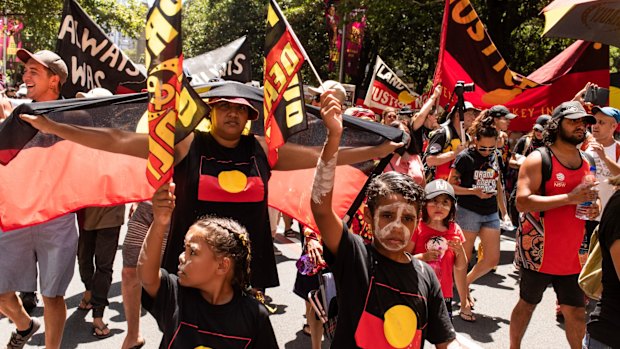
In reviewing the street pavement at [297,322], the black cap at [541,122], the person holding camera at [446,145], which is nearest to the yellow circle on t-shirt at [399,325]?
the street pavement at [297,322]

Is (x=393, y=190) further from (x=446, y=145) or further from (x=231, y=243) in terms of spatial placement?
(x=446, y=145)

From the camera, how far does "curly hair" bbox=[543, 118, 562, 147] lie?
429 centimetres

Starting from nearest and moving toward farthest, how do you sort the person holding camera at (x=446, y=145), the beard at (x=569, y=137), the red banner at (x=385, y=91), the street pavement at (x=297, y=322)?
the beard at (x=569, y=137) → the street pavement at (x=297, y=322) → the person holding camera at (x=446, y=145) → the red banner at (x=385, y=91)

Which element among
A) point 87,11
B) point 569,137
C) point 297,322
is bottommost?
point 297,322

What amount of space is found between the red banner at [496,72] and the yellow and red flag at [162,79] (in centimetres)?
485

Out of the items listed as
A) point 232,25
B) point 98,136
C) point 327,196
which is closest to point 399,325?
point 327,196

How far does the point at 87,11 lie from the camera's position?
812 inches

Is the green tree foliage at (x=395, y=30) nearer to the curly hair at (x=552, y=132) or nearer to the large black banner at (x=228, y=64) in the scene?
the large black banner at (x=228, y=64)

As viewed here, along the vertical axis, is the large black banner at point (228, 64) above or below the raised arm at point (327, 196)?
above

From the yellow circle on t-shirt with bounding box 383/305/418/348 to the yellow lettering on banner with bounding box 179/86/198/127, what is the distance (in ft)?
4.28

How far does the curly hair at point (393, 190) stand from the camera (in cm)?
272

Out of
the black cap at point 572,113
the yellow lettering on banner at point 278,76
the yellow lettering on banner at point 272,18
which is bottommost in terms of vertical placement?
the yellow lettering on banner at point 278,76

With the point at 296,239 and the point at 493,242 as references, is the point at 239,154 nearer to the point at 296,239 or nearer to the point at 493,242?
the point at 493,242

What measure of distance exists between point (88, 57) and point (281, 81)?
3419 mm
